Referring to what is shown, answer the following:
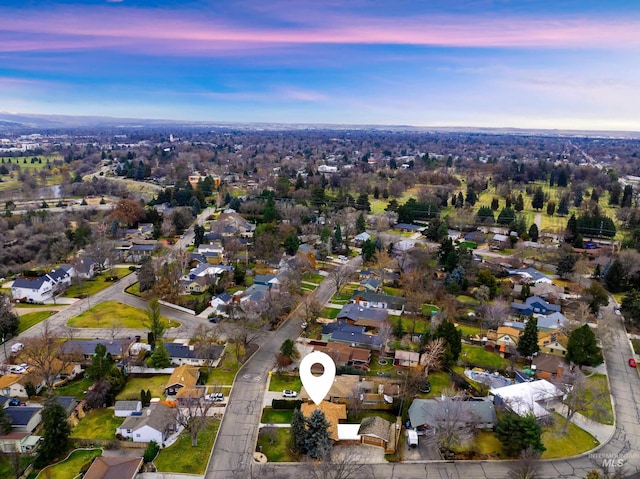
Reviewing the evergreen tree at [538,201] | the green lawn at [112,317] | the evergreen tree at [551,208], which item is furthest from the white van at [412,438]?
the evergreen tree at [538,201]

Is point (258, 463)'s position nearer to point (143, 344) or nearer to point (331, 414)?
point (331, 414)

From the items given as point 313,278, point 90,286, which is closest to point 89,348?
point 90,286

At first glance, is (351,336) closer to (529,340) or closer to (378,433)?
(378,433)

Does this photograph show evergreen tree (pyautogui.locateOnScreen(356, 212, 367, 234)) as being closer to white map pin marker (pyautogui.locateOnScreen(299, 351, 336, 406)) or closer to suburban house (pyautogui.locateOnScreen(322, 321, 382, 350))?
suburban house (pyautogui.locateOnScreen(322, 321, 382, 350))

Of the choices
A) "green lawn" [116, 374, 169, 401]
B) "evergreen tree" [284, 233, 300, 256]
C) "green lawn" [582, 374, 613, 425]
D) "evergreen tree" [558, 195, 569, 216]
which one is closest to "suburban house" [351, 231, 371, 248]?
"evergreen tree" [284, 233, 300, 256]

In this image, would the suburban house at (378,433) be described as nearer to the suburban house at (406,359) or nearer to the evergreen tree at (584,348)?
the suburban house at (406,359)

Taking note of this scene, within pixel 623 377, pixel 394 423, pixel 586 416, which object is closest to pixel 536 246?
pixel 623 377
